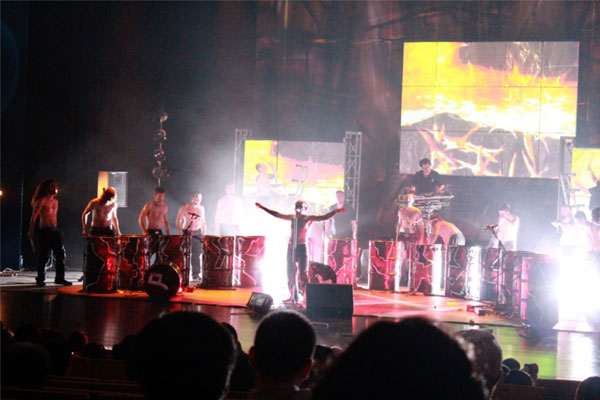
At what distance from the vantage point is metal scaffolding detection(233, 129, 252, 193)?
638 inches

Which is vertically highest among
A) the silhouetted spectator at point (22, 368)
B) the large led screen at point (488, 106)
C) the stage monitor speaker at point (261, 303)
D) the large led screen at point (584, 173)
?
the large led screen at point (488, 106)

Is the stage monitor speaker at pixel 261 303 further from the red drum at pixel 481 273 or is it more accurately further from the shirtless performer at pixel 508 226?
the shirtless performer at pixel 508 226

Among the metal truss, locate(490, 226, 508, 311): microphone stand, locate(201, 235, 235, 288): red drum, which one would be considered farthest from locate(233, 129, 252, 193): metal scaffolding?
the metal truss

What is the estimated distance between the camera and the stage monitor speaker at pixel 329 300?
9656mm

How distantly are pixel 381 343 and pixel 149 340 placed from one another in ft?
3.05

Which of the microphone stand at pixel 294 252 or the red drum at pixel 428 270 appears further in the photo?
the red drum at pixel 428 270

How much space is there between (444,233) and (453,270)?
1732 millimetres

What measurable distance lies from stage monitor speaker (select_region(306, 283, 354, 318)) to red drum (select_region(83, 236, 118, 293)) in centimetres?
409

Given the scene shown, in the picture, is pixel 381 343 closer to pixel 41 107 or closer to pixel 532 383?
pixel 532 383

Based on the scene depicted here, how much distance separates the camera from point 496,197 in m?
15.8

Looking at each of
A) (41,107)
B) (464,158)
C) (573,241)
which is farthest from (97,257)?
(573,241)

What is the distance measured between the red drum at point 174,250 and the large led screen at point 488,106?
243 inches

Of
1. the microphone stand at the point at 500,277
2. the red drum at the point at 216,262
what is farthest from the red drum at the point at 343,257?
the microphone stand at the point at 500,277

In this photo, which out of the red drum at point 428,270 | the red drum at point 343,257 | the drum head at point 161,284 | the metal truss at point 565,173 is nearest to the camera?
the drum head at point 161,284
